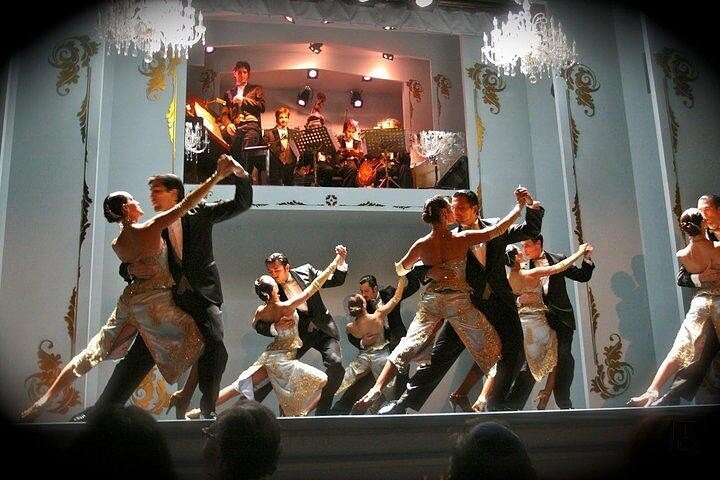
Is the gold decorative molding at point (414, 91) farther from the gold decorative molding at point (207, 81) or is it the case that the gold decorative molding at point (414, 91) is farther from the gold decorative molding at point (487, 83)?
the gold decorative molding at point (207, 81)

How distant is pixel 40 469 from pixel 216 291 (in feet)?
6.99

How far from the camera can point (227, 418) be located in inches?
98.3

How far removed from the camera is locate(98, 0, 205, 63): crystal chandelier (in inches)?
289

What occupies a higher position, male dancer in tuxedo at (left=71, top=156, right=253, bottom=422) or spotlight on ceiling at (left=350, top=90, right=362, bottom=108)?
spotlight on ceiling at (left=350, top=90, right=362, bottom=108)

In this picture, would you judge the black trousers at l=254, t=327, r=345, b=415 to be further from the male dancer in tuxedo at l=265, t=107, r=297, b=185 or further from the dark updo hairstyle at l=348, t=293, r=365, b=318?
the male dancer in tuxedo at l=265, t=107, r=297, b=185

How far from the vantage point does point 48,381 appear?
6641 mm

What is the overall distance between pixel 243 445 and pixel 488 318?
9.51 ft

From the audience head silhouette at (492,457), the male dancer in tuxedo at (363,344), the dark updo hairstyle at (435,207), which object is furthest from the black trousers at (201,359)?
the male dancer in tuxedo at (363,344)

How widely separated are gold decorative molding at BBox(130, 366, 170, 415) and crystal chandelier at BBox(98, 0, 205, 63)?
10.7 ft

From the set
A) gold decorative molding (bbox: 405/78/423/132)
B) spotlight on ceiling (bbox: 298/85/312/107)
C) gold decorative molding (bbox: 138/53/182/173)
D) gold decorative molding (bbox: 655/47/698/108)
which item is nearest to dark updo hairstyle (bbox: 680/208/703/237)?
gold decorative molding (bbox: 655/47/698/108)

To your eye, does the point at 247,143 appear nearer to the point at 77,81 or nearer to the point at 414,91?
the point at 77,81

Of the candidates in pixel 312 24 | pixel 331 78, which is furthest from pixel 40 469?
pixel 331 78

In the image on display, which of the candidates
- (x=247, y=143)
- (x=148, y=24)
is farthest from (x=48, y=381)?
(x=247, y=143)

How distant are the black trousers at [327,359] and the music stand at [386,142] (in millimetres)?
2899
